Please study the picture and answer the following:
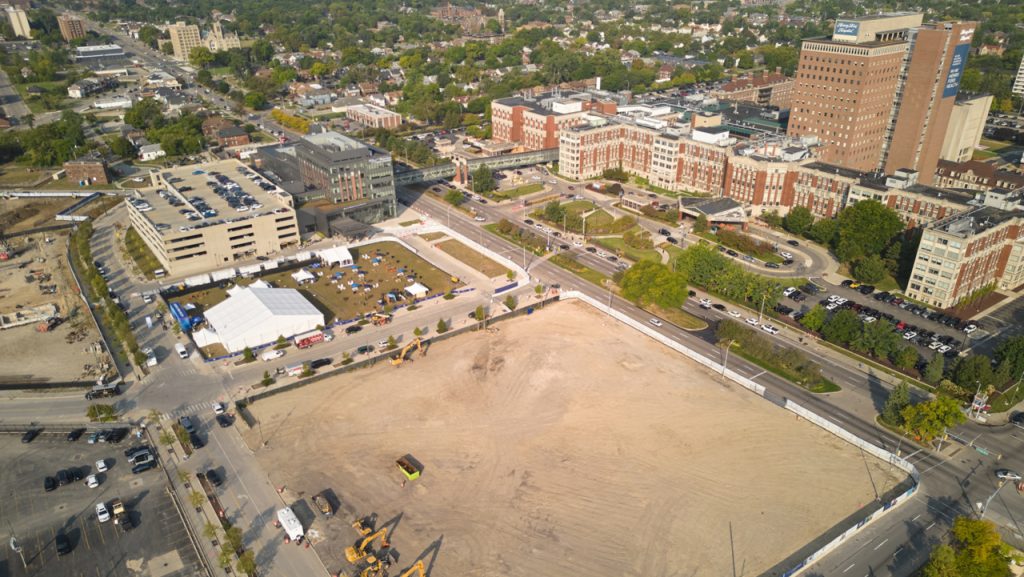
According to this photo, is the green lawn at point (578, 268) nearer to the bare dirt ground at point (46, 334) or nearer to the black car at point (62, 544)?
the bare dirt ground at point (46, 334)

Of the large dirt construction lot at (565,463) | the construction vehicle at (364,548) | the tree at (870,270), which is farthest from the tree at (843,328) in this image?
the construction vehicle at (364,548)

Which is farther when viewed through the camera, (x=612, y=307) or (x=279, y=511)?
(x=612, y=307)

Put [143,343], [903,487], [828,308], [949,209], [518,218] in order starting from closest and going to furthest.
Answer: [903,487] → [143,343] → [828,308] → [949,209] → [518,218]

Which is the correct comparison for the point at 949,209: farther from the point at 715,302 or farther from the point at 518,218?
the point at 518,218

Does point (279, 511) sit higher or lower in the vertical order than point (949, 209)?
lower

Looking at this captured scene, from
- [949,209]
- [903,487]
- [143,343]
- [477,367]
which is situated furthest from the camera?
[949,209]

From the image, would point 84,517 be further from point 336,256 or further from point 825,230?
point 825,230

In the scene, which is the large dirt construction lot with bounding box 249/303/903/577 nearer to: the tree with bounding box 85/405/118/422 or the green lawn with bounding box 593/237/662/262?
the tree with bounding box 85/405/118/422

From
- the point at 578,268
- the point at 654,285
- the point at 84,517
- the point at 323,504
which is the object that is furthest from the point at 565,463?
the point at 578,268

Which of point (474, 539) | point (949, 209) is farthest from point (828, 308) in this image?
point (474, 539)
